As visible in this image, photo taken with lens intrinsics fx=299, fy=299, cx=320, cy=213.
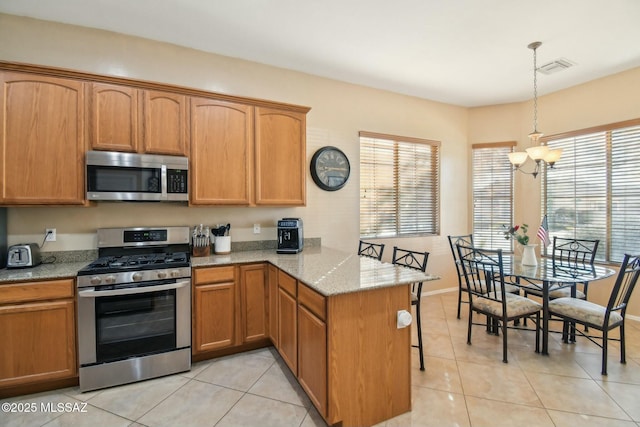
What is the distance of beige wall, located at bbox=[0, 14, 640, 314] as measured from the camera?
2.64 m

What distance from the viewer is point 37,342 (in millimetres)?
2158

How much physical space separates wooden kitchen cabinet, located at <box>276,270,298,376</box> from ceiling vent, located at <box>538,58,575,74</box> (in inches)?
150

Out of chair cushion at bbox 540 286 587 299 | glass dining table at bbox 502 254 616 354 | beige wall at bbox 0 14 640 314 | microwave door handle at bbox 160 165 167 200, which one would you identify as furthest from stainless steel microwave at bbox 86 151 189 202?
chair cushion at bbox 540 286 587 299

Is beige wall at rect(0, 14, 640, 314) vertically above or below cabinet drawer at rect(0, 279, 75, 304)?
above

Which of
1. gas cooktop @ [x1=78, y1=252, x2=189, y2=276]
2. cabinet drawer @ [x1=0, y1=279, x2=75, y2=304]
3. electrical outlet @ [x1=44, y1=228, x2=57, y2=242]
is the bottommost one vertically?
cabinet drawer @ [x1=0, y1=279, x2=75, y2=304]

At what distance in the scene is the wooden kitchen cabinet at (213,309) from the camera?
256cm

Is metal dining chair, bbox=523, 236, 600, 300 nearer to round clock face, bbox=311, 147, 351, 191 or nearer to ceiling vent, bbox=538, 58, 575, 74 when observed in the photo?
ceiling vent, bbox=538, 58, 575, 74

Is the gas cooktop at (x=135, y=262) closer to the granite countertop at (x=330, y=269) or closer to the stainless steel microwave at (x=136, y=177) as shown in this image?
the granite countertop at (x=330, y=269)

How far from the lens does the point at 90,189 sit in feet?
8.02

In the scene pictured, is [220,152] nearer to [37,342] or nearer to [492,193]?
[37,342]

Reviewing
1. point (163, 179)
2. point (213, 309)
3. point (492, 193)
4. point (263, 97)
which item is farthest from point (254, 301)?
point (492, 193)

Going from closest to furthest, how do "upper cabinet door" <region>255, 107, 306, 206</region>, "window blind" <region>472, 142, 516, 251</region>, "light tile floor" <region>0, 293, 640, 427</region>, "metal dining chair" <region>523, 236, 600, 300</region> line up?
1. "light tile floor" <region>0, 293, 640, 427</region>
2. "upper cabinet door" <region>255, 107, 306, 206</region>
3. "metal dining chair" <region>523, 236, 600, 300</region>
4. "window blind" <region>472, 142, 516, 251</region>

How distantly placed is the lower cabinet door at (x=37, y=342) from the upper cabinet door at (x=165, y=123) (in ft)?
4.65

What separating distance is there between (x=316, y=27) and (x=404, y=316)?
102 inches
